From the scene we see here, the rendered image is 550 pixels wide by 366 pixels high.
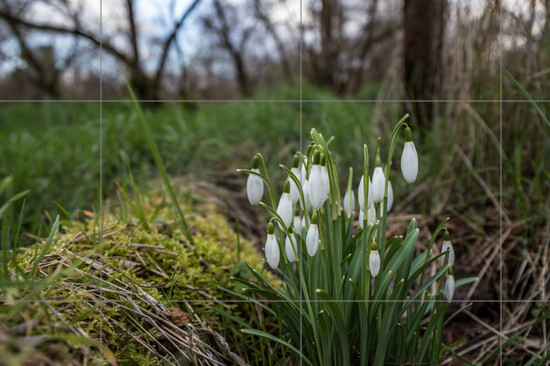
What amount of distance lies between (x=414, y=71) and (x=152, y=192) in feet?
5.91

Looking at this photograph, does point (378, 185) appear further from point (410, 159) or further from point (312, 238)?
point (312, 238)

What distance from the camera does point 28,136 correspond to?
3.20 m

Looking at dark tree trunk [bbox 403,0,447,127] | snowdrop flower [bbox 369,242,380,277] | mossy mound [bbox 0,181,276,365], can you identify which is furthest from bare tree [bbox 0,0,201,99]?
snowdrop flower [bbox 369,242,380,277]

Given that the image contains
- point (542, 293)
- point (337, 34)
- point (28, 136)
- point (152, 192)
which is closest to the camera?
point (542, 293)

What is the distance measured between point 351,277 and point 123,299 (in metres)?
0.58

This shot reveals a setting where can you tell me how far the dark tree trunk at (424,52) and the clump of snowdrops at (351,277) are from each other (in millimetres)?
1661

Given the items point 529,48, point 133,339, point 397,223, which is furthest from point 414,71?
point 133,339

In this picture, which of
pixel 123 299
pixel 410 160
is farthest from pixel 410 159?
pixel 123 299

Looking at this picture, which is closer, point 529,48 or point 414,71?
point 529,48

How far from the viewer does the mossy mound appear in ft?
2.44

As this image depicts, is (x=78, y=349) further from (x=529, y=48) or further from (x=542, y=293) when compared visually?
(x=529, y=48)

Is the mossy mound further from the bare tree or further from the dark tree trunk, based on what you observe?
the bare tree

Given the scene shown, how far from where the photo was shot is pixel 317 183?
→ 89cm

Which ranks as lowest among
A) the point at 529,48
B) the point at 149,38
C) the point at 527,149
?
the point at 527,149
